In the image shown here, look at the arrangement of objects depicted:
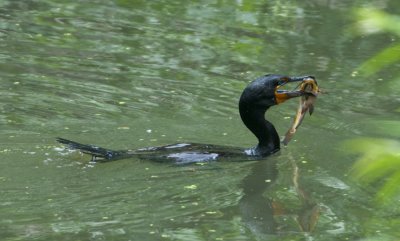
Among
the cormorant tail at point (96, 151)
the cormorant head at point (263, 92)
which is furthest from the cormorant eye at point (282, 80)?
the cormorant tail at point (96, 151)

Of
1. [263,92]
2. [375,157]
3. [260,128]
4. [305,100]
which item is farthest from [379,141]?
[305,100]

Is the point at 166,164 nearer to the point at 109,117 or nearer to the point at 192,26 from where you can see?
the point at 109,117

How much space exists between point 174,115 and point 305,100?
4.76 ft

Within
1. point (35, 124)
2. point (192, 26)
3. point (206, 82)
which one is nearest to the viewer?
point (35, 124)

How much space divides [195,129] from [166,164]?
45.0 inches

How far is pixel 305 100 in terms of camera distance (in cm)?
838

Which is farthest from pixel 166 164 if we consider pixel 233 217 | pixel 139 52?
pixel 139 52

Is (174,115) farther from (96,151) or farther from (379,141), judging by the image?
(379,141)

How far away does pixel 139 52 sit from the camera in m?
11.1

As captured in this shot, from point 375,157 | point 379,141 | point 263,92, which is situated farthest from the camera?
point 263,92

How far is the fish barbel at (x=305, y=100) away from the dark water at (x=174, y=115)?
0.74 ft

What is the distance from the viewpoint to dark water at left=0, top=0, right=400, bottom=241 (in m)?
6.40

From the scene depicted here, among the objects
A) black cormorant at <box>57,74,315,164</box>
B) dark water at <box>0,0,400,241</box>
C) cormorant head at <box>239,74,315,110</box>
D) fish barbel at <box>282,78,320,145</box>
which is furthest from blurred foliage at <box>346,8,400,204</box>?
fish barbel at <box>282,78,320,145</box>

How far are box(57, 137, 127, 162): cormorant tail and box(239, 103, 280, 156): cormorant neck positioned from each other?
1.24 m
